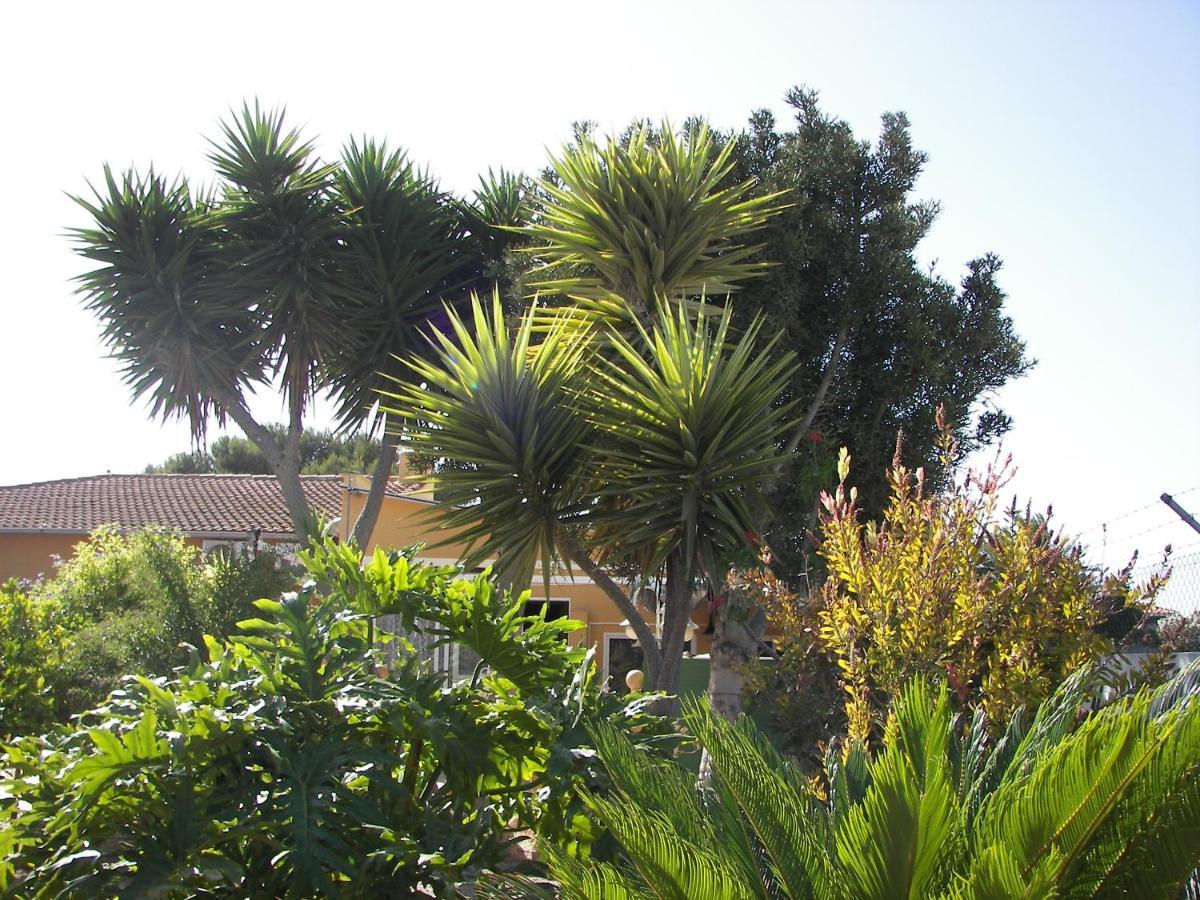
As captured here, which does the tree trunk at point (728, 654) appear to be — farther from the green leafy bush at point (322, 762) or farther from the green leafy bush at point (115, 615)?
the green leafy bush at point (322, 762)

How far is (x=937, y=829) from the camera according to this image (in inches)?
90.4

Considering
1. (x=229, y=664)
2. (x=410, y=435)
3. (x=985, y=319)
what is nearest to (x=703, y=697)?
(x=229, y=664)

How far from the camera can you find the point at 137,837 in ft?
9.98

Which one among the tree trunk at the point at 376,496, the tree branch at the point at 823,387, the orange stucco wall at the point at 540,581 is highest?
the tree branch at the point at 823,387

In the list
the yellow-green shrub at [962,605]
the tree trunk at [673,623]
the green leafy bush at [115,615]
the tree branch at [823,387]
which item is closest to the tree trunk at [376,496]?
the green leafy bush at [115,615]

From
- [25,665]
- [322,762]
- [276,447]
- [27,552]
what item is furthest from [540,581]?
[27,552]

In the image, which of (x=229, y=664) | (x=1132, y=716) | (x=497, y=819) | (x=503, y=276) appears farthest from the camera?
(x=503, y=276)

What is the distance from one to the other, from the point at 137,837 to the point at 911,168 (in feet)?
28.3

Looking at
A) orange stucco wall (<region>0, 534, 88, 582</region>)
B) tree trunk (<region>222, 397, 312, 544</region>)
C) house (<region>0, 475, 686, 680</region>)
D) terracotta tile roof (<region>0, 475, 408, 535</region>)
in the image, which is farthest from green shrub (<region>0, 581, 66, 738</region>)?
orange stucco wall (<region>0, 534, 88, 582</region>)

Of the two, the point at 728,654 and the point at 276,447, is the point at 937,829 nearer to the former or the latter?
the point at 728,654

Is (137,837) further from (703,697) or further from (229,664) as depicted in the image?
(703,697)

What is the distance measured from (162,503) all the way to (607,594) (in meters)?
23.4

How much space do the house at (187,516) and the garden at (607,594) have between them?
5.47m

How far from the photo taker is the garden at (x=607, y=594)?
9.06ft
